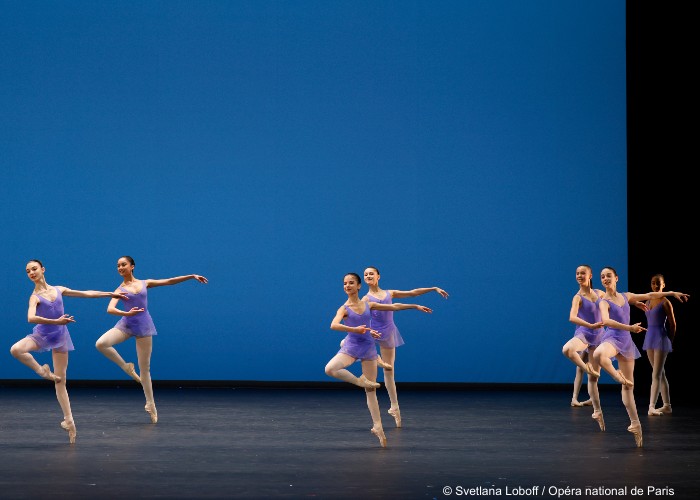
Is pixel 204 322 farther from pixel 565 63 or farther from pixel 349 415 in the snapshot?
pixel 565 63

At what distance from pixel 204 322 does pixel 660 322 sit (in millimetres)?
4689

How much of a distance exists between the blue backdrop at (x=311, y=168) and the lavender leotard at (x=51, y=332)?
3948 millimetres

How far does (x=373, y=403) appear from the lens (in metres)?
6.35

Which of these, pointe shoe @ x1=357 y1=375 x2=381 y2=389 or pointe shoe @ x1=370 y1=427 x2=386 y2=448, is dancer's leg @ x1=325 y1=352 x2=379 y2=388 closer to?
pointe shoe @ x1=357 y1=375 x2=381 y2=389

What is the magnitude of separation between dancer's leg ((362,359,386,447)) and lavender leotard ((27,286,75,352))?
Result: 1918 mm

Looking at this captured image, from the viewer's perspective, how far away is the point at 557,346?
35.6 feet

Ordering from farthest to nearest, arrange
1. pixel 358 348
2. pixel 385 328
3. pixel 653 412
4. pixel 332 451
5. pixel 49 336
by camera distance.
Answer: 1. pixel 653 412
2. pixel 385 328
3. pixel 49 336
4. pixel 358 348
5. pixel 332 451

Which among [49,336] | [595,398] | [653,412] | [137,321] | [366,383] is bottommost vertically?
[653,412]

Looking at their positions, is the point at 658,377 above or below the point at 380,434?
below

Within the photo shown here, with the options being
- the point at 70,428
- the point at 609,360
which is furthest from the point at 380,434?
the point at 70,428

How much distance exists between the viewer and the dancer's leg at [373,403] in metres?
6.29

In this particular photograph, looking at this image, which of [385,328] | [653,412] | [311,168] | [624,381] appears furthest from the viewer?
[311,168]

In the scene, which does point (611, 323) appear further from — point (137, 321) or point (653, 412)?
point (137, 321)

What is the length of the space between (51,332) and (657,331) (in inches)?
197
